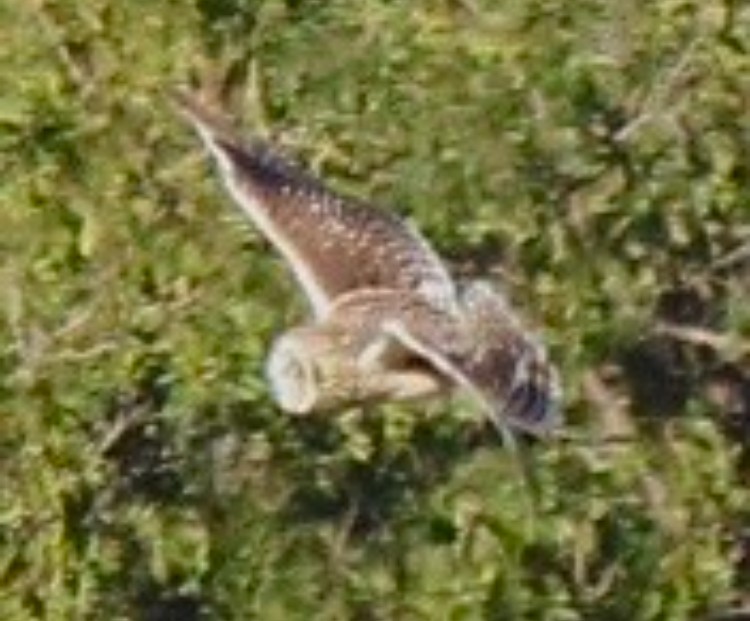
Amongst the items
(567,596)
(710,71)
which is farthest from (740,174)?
(567,596)

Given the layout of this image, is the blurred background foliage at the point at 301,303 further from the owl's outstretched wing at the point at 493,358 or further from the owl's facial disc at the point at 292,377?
the owl's outstretched wing at the point at 493,358

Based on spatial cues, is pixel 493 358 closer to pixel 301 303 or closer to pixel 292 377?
pixel 292 377

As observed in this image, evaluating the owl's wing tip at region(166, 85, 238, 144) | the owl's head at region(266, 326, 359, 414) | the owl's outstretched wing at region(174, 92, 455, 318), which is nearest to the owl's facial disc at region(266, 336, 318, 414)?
the owl's head at region(266, 326, 359, 414)

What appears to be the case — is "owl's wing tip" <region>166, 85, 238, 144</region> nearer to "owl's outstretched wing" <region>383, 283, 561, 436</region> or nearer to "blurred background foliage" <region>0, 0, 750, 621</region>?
"blurred background foliage" <region>0, 0, 750, 621</region>

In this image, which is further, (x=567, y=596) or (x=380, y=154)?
(x=567, y=596)

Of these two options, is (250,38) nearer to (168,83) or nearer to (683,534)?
(168,83)

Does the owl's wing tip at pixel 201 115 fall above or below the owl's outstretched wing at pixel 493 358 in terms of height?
above

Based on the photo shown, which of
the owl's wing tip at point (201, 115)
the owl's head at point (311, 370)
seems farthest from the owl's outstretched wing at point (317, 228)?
the owl's head at point (311, 370)
